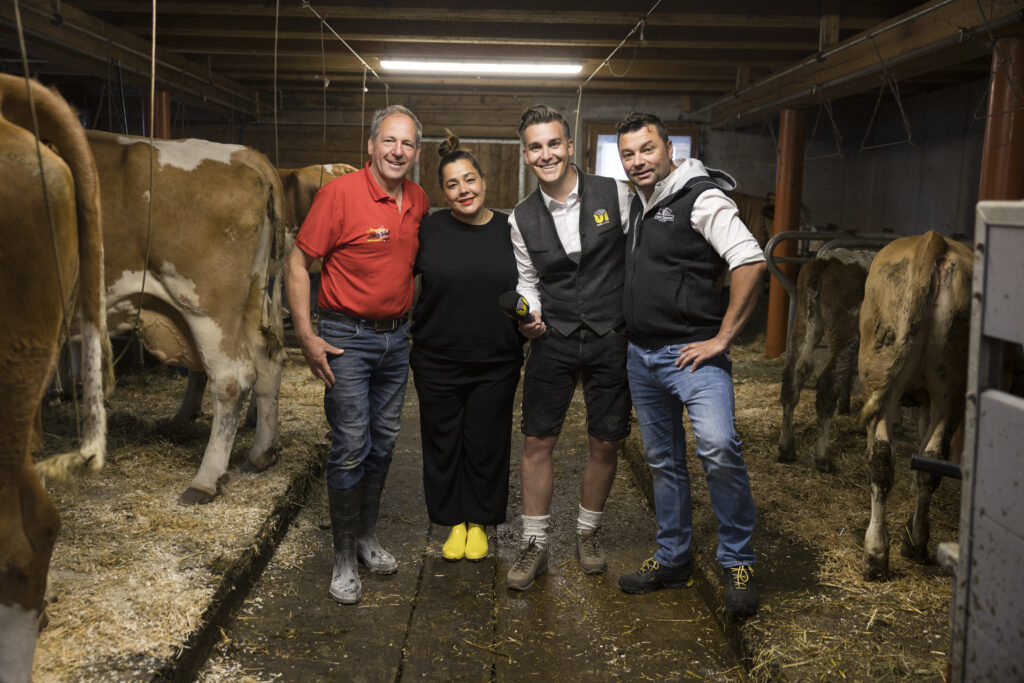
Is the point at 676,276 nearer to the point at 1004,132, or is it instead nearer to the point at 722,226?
the point at 722,226

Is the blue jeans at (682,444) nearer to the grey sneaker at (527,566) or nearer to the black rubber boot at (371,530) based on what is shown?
the grey sneaker at (527,566)

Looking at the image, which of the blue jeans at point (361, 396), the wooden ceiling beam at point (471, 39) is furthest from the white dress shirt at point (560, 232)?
the wooden ceiling beam at point (471, 39)

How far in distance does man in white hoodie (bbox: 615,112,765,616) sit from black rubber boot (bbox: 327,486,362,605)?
1313 millimetres

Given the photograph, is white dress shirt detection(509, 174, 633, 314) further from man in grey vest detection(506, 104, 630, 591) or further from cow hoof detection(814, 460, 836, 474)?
cow hoof detection(814, 460, 836, 474)

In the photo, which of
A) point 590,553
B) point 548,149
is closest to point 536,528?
point 590,553

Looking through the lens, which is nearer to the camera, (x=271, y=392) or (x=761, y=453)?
(x=271, y=392)

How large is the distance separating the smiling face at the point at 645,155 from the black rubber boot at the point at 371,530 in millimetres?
1727

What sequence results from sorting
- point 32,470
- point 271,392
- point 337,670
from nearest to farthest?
point 32,470 < point 337,670 < point 271,392

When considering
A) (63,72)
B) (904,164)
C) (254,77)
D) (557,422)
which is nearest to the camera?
(557,422)

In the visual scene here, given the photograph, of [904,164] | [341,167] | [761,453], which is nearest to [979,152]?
[904,164]

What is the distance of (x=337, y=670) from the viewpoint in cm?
295

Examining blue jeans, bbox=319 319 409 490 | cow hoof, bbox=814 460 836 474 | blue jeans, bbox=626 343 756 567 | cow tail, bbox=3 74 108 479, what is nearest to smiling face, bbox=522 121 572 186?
blue jeans, bbox=626 343 756 567

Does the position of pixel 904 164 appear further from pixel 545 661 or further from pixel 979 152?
pixel 545 661

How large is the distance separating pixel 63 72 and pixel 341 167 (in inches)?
185
